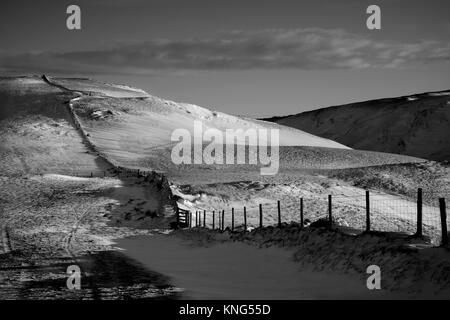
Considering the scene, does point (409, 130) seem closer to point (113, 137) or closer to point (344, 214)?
point (113, 137)

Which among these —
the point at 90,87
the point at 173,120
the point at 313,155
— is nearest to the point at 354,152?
the point at 313,155

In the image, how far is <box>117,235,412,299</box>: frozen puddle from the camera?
46.9ft

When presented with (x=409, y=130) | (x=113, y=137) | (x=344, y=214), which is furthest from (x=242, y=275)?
(x=409, y=130)

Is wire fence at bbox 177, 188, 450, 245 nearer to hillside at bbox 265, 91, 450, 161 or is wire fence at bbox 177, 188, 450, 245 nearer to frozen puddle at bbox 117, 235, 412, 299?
frozen puddle at bbox 117, 235, 412, 299

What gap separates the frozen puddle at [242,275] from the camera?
14297 mm

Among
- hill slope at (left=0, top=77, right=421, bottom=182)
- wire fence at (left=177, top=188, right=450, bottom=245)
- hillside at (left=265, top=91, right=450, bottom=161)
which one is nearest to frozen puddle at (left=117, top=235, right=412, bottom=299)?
wire fence at (left=177, top=188, right=450, bottom=245)

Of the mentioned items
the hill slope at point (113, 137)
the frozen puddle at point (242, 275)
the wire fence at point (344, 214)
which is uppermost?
the hill slope at point (113, 137)

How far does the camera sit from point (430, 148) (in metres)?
158

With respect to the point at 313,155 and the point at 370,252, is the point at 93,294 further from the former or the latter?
the point at 313,155

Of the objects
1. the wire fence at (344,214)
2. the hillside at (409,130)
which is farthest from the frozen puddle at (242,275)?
the hillside at (409,130)

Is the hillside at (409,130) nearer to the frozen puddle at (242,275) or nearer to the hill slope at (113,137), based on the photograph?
the hill slope at (113,137)

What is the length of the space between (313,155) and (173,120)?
115ft

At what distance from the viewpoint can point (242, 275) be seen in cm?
1767

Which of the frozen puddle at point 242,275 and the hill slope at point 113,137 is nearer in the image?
the frozen puddle at point 242,275
